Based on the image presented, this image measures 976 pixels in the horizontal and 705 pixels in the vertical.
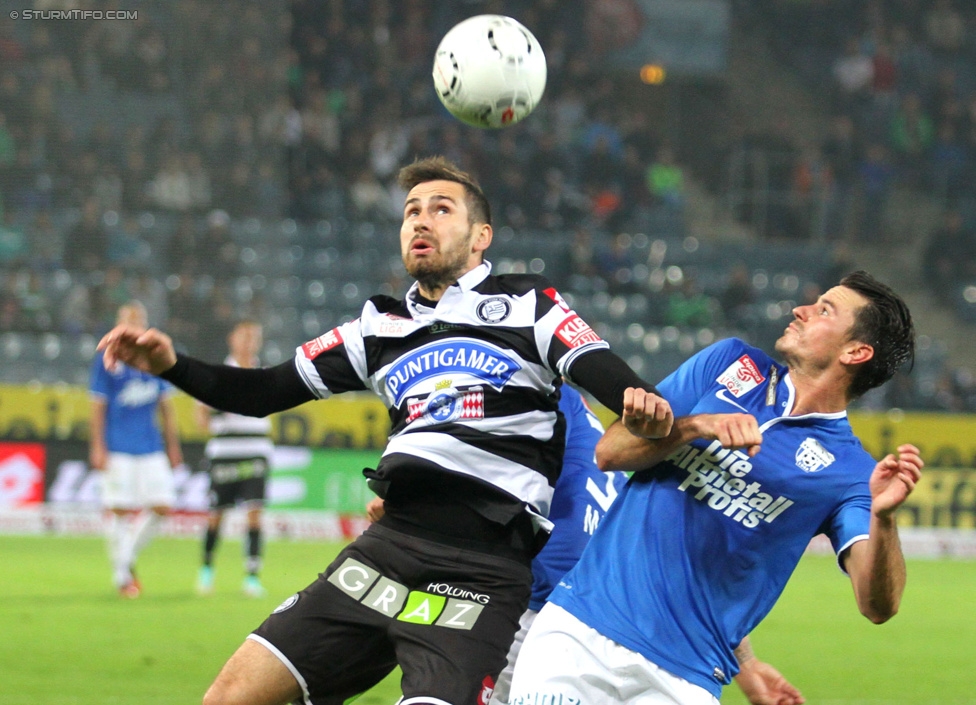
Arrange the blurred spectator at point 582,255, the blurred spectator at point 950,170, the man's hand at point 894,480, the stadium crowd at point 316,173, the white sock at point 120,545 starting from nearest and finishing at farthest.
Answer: the man's hand at point 894,480 < the white sock at point 120,545 < the stadium crowd at point 316,173 < the blurred spectator at point 582,255 < the blurred spectator at point 950,170

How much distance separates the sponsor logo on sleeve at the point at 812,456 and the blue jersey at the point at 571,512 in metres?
0.89

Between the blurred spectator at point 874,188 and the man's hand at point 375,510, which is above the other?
the blurred spectator at point 874,188

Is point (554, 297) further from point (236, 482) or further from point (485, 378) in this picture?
point (236, 482)

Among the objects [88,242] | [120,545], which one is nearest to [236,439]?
[120,545]

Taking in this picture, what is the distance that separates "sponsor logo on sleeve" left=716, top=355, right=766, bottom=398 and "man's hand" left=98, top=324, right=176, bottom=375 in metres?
1.67

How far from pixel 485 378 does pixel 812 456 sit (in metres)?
1.00

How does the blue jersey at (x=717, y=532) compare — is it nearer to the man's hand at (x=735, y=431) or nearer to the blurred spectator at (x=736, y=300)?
the man's hand at (x=735, y=431)

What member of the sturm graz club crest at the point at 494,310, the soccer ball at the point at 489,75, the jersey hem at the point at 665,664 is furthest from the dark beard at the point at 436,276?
the soccer ball at the point at 489,75

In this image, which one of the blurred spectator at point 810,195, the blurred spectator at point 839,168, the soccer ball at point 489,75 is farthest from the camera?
the blurred spectator at point 839,168

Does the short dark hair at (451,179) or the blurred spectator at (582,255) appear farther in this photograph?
the blurred spectator at (582,255)

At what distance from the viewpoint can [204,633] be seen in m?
8.70

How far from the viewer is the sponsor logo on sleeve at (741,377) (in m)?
3.82

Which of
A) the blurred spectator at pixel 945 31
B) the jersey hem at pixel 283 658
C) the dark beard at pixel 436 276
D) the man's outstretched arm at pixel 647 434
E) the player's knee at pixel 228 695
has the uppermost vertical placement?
the blurred spectator at pixel 945 31

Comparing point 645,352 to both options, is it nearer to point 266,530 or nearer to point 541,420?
point 266,530
